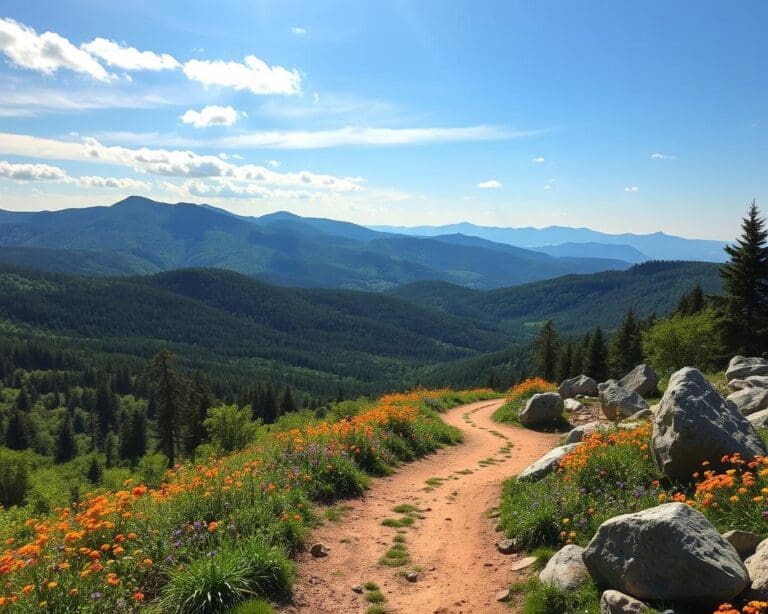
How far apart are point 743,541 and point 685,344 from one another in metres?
28.6

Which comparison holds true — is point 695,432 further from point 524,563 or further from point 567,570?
point 524,563

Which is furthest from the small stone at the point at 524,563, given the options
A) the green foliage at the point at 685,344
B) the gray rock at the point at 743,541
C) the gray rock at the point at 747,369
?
the green foliage at the point at 685,344

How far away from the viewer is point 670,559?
19.1 ft

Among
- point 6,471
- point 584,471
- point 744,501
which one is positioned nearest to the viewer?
point 744,501

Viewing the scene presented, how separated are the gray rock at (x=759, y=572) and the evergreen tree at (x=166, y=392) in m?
46.4

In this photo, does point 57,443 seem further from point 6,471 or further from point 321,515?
point 321,515

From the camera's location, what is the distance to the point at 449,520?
11594mm

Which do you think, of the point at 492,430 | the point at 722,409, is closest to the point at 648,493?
the point at 722,409

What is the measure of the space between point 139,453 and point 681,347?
9927 centimetres

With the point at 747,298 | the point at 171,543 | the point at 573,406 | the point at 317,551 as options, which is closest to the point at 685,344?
the point at 747,298

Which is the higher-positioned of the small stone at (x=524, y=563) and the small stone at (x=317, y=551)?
the small stone at (x=524, y=563)

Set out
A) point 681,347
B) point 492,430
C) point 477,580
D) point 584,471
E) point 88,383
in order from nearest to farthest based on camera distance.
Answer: point 477,580 < point 584,471 < point 492,430 < point 681,347 < point 88,383

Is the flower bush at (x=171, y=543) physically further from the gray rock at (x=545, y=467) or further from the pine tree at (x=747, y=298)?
the pine tree at (x=747, y=298)

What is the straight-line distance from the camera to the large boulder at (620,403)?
67.6 feet
